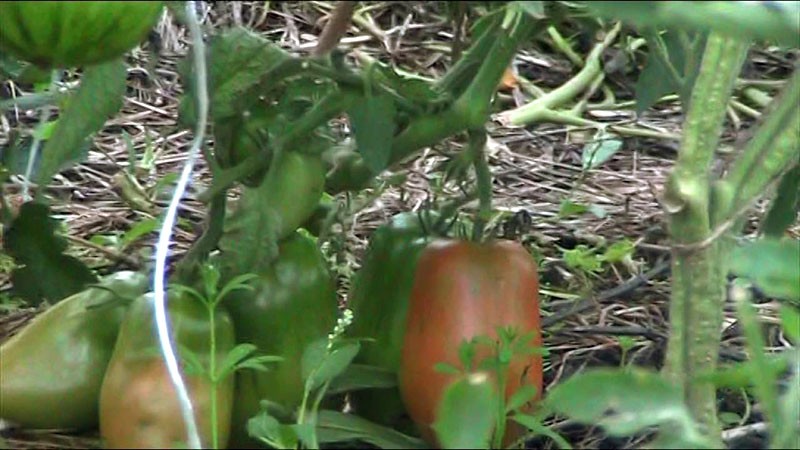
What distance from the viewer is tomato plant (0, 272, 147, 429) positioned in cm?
103

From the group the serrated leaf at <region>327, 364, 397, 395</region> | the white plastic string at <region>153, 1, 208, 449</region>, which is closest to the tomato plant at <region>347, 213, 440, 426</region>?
the serrated leaf at <region>327, 364, 397, 395</region>

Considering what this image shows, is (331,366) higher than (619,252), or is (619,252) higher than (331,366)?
(619,252)

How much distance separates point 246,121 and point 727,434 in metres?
0.45

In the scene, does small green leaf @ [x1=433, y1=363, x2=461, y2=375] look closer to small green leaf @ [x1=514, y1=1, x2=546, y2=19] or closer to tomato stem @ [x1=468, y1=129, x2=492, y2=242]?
tomato stem @ [x1=468, y1=129, x2=492, y2=242]

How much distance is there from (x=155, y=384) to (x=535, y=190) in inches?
43.5

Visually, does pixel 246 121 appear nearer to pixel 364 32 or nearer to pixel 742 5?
pixel 742 5

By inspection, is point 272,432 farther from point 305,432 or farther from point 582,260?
point 582,260

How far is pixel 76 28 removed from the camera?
83 centimetres

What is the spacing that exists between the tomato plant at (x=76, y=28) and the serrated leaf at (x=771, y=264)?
0.38 metres

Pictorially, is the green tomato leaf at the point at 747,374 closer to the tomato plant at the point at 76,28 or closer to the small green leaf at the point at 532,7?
the small green leaf at the point at 532,7

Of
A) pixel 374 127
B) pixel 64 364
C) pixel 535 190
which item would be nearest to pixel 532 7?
pixel 374 127

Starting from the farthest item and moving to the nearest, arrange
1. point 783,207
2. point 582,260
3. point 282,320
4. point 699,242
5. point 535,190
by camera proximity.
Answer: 1. point 535,190
2. point 582,260
3. point 783,207
4. point 282,320
5. point 699,242

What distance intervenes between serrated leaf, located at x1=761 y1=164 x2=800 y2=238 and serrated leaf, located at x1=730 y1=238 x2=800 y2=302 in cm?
34

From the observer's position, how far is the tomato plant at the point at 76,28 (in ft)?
2.70
